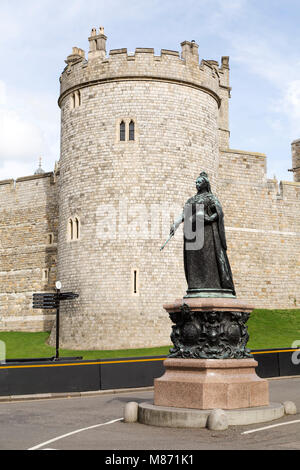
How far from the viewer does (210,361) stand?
30.6 ft

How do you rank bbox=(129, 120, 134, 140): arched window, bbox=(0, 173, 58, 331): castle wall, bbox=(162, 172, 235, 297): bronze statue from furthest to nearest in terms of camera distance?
bbox=(0, 173, 58, 331): castle wall < bbox=(129, 120, 134, 140): arched window < bbox=(162, 172, 235, 297): bronze statue

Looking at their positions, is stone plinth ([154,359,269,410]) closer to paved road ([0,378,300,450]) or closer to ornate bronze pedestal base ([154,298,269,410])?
ornate bronze pedestal base ([154,298,269,410])

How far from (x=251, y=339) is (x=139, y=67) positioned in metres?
11.9

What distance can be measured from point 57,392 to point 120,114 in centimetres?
1263

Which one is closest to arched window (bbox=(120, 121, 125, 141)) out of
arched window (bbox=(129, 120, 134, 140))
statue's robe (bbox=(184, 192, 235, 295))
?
arched window (bbox=(129, 120, 134, 140))

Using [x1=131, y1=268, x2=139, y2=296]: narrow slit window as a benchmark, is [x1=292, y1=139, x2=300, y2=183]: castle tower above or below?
above

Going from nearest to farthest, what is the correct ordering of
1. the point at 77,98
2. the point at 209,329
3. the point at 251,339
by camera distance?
the point at 209,329 → the point at 251,339 → the point at 77,98

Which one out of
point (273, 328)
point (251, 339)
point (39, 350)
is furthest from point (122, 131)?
point (273, 328)

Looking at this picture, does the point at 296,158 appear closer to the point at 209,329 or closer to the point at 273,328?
the point at 273,328

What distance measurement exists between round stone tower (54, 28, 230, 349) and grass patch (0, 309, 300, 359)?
3.06 feet

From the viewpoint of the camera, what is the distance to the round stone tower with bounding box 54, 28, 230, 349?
23.2m

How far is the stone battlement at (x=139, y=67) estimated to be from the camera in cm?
2462

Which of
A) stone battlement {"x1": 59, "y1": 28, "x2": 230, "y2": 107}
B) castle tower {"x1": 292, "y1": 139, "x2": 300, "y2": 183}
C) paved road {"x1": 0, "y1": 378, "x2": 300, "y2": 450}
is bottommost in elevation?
paved road {"x1": 0, "y1": 378, "x2": 300, "y2": 450}

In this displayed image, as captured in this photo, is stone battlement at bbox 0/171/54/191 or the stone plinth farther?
stone battlement at bbox 0/171/54/191
